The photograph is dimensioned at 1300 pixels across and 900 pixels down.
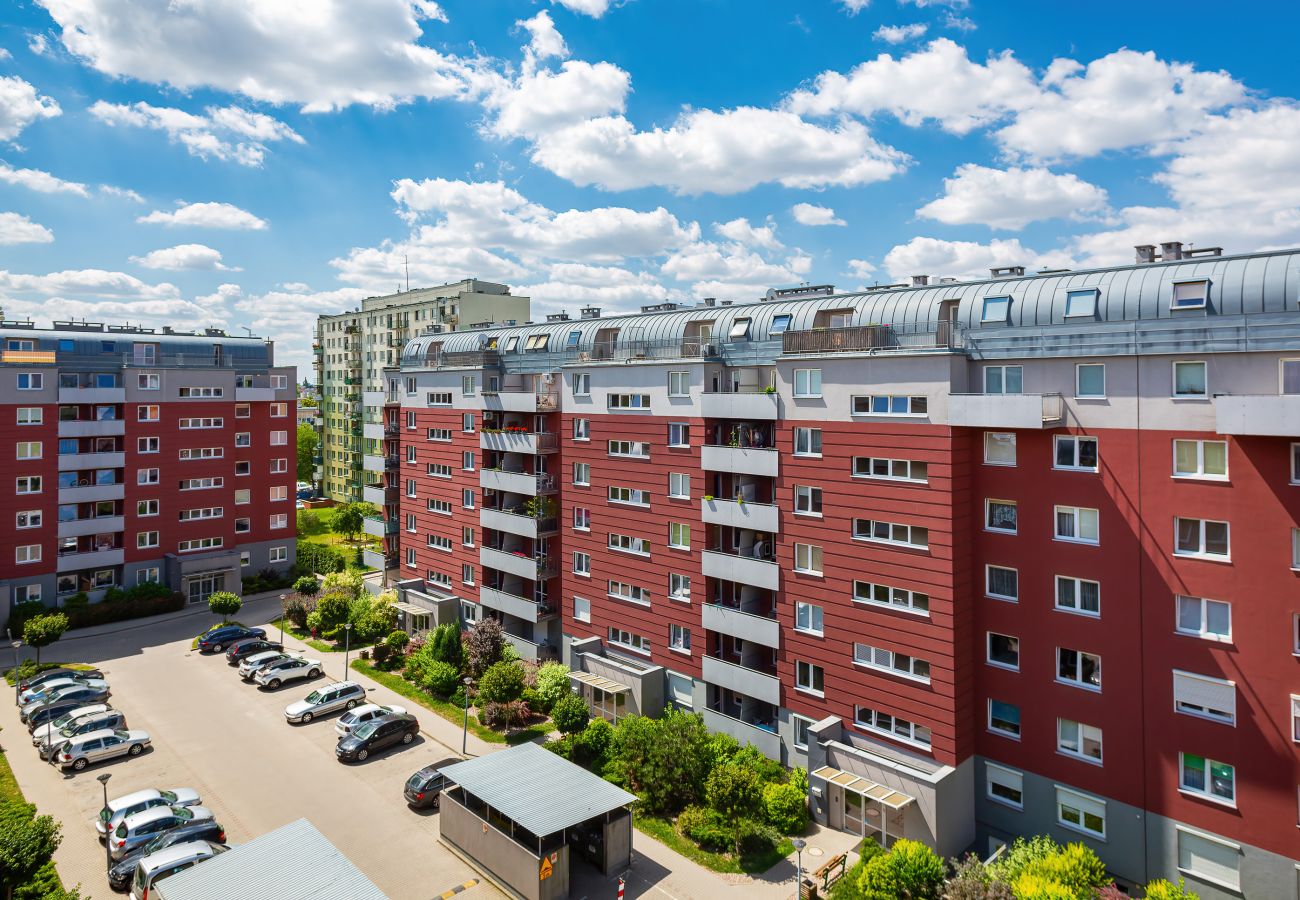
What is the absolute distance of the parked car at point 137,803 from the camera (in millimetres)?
28666

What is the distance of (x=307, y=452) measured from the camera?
116m

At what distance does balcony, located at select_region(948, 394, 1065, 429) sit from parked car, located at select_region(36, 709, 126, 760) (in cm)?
4131

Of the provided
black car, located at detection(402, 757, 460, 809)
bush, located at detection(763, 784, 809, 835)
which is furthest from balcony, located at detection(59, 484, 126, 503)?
bush, located at detection(763, 784, 809, 835)

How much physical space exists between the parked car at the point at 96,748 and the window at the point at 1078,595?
134 ft

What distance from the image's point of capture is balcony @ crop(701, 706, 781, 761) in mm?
33344

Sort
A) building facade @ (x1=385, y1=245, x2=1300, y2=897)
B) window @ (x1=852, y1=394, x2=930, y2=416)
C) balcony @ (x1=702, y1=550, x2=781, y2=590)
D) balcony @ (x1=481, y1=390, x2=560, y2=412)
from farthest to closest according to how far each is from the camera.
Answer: balcony @ (x1=481, y1=390, x2=560, y2=412) → balcony @ (x1=702, y1=550, x2=781, y2=590) → window @ (x1=852, y1=394, x2=930, y2=416) → building facade @ (x1=385, y1=245, x2=1300, y2=897)

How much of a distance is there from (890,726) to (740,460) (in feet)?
41.6

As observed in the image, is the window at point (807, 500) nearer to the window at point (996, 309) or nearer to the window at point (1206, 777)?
the window at point (996, 309)

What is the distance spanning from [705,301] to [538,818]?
27.2 metres

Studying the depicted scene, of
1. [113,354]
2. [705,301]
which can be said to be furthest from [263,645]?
[705,301]

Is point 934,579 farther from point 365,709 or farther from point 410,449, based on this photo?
point 410,449

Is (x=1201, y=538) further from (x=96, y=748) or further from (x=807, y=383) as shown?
(x=96, y=748)

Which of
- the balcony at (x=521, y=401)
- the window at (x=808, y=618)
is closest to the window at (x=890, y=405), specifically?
the window at (x=808, y=618)

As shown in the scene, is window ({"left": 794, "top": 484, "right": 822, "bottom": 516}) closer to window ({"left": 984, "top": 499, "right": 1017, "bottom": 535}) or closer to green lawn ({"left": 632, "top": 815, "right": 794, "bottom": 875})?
window ({"left": 984, "top": 499, "right": 1017, "bottom": 535})
